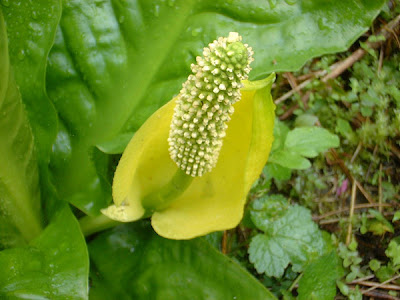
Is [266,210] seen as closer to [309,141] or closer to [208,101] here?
[309,141]

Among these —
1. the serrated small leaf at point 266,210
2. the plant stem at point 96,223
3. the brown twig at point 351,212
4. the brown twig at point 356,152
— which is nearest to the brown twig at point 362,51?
the brown twig at point 356,152

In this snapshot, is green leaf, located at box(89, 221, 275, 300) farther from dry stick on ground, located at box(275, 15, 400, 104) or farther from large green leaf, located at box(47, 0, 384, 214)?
dry stick on ground, located at box(275, 15, 400, 104)

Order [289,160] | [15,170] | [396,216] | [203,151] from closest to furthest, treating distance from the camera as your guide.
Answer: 1. [203,151]
2. [15,170]
3. [289,160]
4. [396,216]

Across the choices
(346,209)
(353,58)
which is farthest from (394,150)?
(353,58)

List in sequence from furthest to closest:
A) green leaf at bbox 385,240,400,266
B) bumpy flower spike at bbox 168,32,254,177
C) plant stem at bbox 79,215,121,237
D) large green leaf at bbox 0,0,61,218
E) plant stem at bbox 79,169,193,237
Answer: green leaf at bbox 385,240,400,266 < plant stem at bbox 79,215,121,237 < large green leaf at bbox 0,0,61,218 < plant stem at bbox 79,169,193,237 < bumpy flower spike at bbox 168,32,254,177

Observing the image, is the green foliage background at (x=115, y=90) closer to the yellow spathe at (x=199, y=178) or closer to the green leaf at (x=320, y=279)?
the green leaf at (x=320, y=279)

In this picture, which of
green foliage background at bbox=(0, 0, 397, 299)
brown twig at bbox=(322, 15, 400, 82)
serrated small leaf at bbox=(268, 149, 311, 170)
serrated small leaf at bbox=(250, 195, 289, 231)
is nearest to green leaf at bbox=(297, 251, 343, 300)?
green foliage background at bbox=(0, 0, 397, 299)
